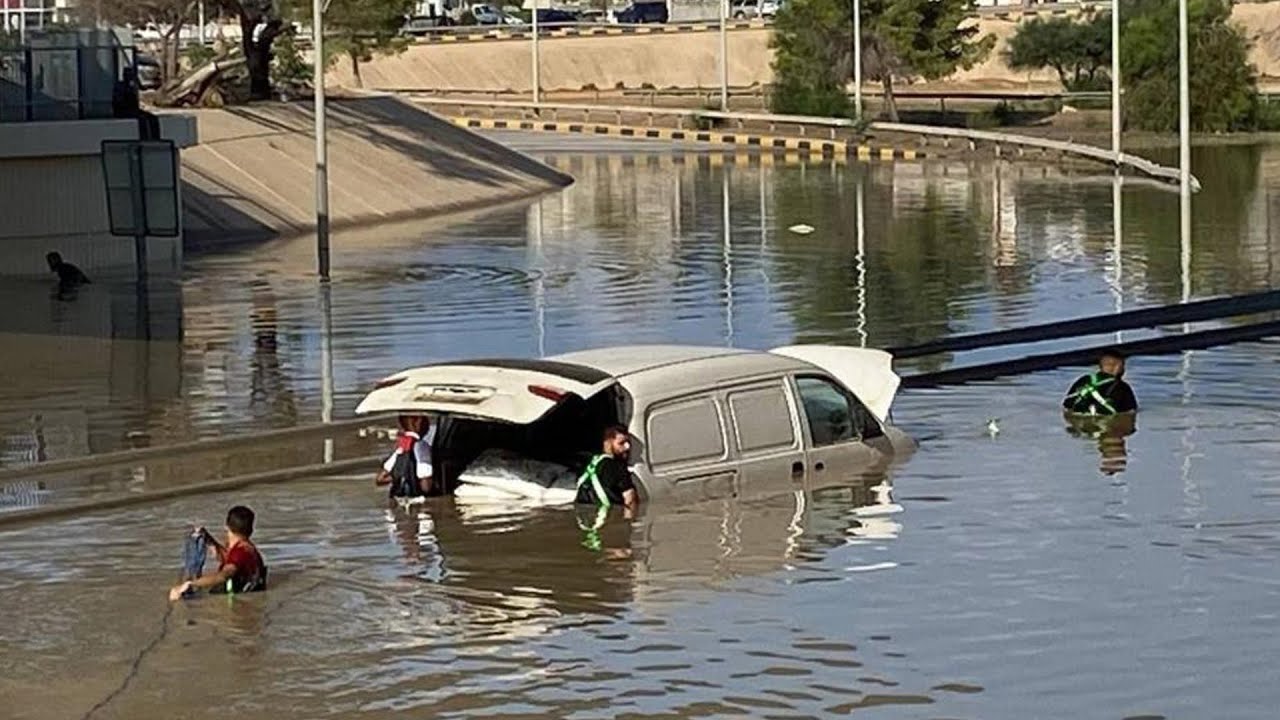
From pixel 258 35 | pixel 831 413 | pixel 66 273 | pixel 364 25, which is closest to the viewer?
pixel 831 413

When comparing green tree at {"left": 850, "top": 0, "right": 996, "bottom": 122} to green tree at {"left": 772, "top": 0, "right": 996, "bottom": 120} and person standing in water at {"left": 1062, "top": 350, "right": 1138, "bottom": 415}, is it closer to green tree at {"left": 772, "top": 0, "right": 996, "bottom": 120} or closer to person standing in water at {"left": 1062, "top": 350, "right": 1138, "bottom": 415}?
green tree at {"left": 772, "top": 0, "right": 996, "bottom": 120}

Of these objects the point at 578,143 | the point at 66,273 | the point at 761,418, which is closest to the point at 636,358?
the point at 761,418

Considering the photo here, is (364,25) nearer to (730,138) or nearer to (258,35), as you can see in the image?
(258,35)

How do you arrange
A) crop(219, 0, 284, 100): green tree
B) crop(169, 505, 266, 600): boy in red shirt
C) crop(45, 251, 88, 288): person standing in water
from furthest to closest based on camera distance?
1. crop(219, 0, 284, 100): green tree
2. crop(45, 251, 88, 288): person standing in water
3. crop(169, 505, 266, 600): boy in red shirt

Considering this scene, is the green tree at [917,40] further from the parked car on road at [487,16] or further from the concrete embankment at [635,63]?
the parked car on road at [487,16]

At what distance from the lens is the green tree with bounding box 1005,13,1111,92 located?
372ft

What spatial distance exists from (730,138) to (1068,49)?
2709cm

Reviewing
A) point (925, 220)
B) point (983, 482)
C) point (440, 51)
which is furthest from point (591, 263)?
point (440, 51)

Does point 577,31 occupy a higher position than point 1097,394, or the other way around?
point 577,31

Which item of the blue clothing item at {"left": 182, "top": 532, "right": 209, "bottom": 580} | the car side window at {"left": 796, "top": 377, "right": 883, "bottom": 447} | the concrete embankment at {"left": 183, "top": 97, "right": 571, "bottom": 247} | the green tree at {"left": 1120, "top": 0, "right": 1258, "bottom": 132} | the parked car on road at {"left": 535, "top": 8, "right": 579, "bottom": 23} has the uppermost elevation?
the parked car on road at {"left": 535, "top": 8, "right": 579, "bottom": 23}

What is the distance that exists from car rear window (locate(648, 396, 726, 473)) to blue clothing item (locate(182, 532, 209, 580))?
12.0 ft

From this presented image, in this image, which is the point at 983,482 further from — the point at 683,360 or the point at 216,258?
the point at 216,258

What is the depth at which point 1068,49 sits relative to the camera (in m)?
116

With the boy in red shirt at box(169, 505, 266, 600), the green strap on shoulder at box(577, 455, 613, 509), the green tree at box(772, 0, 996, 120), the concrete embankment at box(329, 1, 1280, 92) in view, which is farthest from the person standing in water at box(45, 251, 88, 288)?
the concrete embankment at box(329, 1, 1280, 92)
